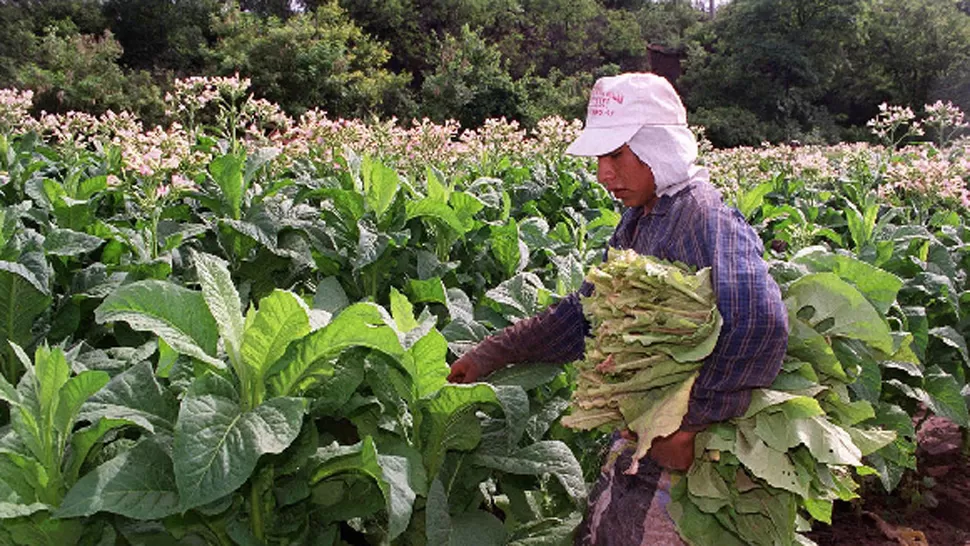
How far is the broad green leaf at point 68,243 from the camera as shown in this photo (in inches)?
105

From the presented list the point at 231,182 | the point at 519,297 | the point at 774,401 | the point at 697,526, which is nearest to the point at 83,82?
the point at 231,182

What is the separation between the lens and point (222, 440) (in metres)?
1.60

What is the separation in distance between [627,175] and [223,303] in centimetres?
107

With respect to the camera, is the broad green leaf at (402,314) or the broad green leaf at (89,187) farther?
the broad green leaf at (89,187)

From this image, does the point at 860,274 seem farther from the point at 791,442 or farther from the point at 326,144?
the point at 326,144

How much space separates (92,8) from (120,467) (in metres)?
31.6

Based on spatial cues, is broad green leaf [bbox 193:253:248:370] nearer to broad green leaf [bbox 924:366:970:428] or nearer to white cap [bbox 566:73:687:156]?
white cap [bbox 566:73:687:156]

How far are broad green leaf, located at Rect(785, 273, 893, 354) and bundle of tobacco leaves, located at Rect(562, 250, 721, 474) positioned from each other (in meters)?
0.35

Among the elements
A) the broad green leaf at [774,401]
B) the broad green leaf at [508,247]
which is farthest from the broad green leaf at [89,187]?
the broad green leaf at [774,401]

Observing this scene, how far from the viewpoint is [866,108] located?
40.9m

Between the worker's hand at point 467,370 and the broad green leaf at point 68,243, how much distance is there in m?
1.30

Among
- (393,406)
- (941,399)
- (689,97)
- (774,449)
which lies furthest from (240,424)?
(689,97)

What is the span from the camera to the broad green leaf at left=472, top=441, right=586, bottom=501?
2.07 metres

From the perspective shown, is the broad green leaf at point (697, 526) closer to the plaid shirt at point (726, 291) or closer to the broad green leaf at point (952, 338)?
the plaid shirt at point (726, 291)
